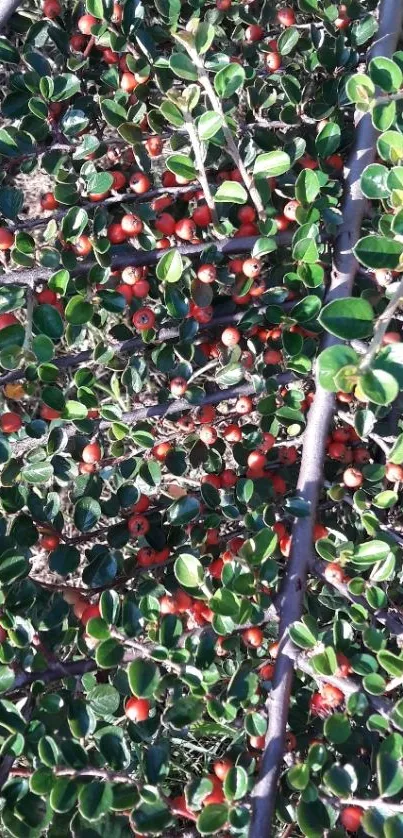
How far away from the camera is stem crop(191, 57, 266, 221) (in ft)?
6.12

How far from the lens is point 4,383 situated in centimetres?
209

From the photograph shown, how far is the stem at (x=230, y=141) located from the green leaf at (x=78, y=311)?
1.90 feet

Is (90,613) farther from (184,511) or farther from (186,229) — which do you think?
(186,229)

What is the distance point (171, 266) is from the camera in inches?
80.7

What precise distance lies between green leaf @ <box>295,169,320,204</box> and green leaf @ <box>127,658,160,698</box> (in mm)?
1353

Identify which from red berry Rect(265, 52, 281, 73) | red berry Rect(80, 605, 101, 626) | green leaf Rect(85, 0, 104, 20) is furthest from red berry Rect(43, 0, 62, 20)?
red berry Rect(80, 605, 101, 626)

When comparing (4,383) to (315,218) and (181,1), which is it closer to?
(315,218)

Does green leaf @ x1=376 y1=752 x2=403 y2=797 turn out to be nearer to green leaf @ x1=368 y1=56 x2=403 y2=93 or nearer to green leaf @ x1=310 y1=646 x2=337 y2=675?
green leaf @ x1=310 y1=646 x2=337 y2=675

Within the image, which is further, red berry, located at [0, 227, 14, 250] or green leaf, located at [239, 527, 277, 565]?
red berry, located at [0, 227, 14, 250]

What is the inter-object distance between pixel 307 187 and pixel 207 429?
2.56 ft

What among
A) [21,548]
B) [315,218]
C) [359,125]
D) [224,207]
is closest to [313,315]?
[315,218]

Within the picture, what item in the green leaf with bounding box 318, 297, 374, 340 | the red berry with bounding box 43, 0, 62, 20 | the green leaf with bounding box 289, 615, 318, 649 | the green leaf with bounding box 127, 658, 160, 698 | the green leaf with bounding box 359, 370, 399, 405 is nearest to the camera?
the green leaf with bounding box 359, 370, 399, 405

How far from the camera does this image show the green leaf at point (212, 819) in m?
1.61

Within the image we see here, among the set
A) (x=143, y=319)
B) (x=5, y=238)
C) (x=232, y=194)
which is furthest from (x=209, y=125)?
(x=5, y=238)
